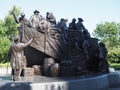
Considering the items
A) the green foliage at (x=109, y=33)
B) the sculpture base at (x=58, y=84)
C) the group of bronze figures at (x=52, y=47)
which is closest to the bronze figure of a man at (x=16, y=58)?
the group of bronze figures at (x=52, y=47)

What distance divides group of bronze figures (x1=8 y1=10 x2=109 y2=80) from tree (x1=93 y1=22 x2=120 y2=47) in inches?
2253

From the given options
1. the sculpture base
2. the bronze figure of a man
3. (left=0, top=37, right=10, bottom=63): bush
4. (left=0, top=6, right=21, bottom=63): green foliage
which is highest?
(left=0, top=6, right=21, bottom=63): green foliage

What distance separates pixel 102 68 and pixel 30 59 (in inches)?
153

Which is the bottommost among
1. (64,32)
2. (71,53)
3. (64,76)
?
(64,76)

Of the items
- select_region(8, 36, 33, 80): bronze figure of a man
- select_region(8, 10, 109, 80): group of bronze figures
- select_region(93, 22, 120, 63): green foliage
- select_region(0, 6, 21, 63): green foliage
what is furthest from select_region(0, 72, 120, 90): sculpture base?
select_region(93, 22, 120, 63): green foliage

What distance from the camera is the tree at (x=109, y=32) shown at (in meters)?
72.0

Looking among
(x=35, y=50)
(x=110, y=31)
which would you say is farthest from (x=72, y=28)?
(x=110, y=31)

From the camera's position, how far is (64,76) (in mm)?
13516

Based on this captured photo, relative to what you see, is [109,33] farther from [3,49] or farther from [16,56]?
[16,56]

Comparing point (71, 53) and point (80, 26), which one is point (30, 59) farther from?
point (80, 26)

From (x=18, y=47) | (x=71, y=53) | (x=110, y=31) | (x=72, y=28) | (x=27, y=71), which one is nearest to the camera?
(x=18, y=47)

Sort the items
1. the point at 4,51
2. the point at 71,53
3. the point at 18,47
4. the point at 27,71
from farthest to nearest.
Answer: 1. the point at 4,51
2. the point at 71,53
3. the point at 27,71
4. the point at 18,47

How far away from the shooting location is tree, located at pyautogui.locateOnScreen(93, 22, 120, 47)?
72000mm

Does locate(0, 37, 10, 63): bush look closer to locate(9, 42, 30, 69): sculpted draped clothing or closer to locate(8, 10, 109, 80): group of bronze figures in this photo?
locate(8, 10, 109, 80): group of bronze figures
